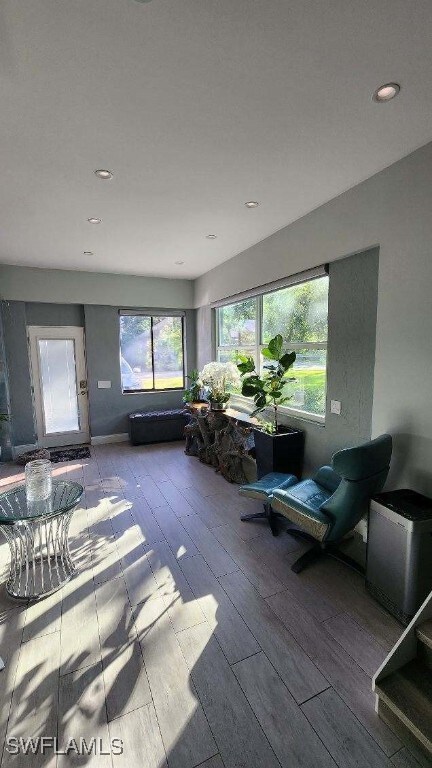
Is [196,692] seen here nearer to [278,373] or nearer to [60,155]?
[278,373]

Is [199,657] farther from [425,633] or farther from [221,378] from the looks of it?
[221,378]

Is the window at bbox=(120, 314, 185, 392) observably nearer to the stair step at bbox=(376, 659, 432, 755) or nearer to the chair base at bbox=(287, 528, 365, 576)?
the chair base at bbox=(287, 528, 365, 576)

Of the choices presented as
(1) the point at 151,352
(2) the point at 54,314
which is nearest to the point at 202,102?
(2) the point at 54,314

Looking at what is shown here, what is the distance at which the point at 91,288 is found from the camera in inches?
204

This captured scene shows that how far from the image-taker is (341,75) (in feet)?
4.75

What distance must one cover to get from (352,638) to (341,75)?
2847mm

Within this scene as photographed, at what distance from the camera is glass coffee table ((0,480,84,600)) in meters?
2.10

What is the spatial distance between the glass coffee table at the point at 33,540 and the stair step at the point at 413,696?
196 cm

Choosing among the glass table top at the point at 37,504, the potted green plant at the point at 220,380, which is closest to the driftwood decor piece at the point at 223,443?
the potted green plant at the point at 220,380

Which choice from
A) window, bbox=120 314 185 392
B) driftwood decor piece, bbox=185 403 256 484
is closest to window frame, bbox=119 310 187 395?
window, bbox=120 314 185 392

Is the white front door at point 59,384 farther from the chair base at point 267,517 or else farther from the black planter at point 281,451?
the chair base at point 267,517

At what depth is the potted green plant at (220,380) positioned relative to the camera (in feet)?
14.2

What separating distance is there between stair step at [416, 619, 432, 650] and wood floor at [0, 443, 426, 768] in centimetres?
39

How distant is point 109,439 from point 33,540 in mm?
3390
